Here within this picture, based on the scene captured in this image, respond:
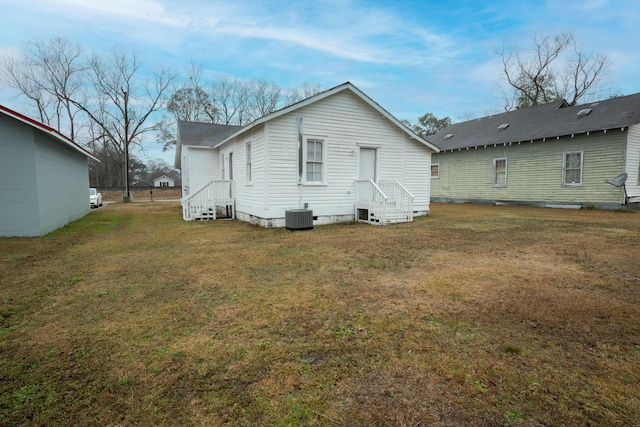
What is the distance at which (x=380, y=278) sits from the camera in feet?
15.4

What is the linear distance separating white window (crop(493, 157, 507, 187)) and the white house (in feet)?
26.2

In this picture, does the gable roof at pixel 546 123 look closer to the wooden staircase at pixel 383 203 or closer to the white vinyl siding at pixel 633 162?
the white vinyl siding at pixel 633 162

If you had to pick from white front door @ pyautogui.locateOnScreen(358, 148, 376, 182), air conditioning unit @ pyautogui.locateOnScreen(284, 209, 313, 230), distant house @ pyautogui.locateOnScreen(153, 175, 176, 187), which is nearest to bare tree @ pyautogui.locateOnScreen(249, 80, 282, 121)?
white front door @ pyautogui.locateOnScreen(358, 148, 376, 182)

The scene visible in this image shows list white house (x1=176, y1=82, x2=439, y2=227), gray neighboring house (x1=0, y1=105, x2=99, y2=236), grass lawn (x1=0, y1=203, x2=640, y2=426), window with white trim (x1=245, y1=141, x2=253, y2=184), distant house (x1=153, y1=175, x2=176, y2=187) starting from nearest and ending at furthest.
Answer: grass lawn (x1=0, y1=203, x2=640, y2=426) → gray neighboring house (x1=0, y1=105, x2=99, y2=236) → white house (x1=176, y1=82, x2=439, y2=227) → window with white trim (x1=245, y1=141, x2=253, y2=184) → distant house (x1=153, y1=175, x2=176, y2=187)

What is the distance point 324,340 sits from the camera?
287 cm

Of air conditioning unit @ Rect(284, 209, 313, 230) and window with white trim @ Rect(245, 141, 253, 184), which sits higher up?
window with white trim @ Rect(245, 141, 253, 184)

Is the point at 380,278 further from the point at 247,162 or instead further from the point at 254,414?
the point at 247,162

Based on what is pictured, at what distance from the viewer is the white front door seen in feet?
37.7

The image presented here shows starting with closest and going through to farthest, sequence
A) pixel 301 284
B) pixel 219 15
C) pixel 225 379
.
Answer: pixel 225 379 < pixel 301 284 < pixel 219 15

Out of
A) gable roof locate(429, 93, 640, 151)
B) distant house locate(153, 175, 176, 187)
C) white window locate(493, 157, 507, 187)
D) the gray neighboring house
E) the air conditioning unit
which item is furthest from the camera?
distant house locate(153, 175, 176, 187)

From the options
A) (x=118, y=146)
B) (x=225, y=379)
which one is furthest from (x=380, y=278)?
(x=118, y=146)

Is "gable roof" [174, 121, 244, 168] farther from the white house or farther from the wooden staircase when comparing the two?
the wooden staircase

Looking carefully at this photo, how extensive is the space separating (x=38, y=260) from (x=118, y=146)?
36.1 metres

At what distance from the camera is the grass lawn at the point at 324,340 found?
2008 mm
